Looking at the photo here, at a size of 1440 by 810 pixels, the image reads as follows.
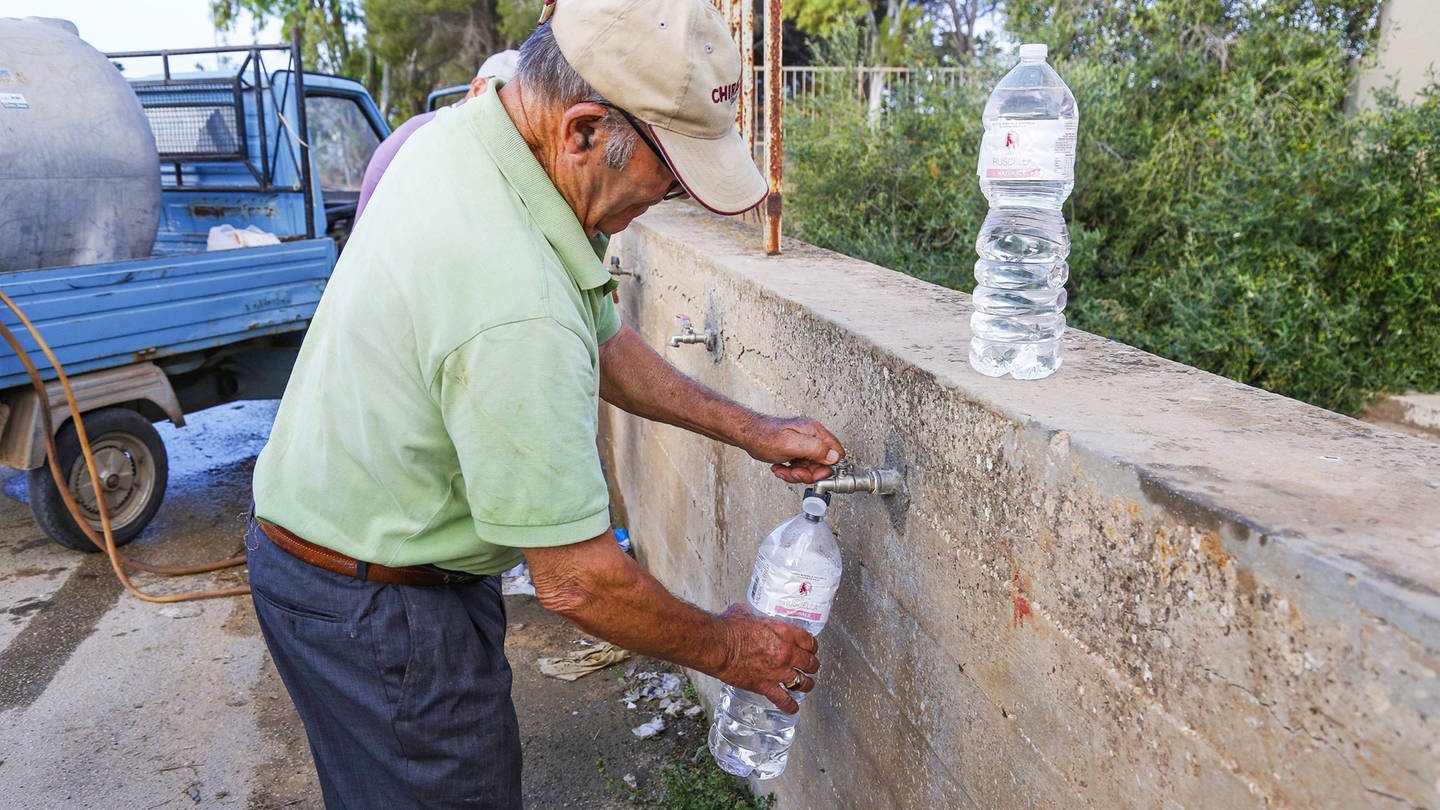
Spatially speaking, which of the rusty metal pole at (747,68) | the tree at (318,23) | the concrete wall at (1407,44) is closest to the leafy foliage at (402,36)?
the tree at (318,23)

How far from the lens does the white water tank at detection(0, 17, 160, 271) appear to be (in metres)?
4.77

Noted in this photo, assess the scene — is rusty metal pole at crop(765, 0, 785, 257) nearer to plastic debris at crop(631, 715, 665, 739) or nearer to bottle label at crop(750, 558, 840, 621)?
bottle label at crop(750, 558, 840, 621)

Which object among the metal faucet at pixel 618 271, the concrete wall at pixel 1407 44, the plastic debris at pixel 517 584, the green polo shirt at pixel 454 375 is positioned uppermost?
the concrete wall at pixel 1407 44

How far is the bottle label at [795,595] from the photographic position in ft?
6.81

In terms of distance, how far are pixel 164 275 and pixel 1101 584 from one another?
4.90 m

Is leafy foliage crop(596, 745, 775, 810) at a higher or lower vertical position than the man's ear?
lower

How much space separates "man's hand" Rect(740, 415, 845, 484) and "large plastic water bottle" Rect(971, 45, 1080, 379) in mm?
361

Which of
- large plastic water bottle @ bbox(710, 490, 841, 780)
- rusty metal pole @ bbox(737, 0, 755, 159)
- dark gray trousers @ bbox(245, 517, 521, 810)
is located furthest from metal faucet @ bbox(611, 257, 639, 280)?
dark gray trousers @ bbox(245, 517, 521, 810)

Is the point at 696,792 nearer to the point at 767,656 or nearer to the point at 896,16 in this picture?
the point at 767,656

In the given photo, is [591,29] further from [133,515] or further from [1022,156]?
[133,515]

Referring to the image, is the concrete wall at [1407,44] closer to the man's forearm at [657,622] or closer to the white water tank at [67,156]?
the man's forearm at [657,622]

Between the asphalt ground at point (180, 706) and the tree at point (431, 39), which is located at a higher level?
the tree at point (431, 39)

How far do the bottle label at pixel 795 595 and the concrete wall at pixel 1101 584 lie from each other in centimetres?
9

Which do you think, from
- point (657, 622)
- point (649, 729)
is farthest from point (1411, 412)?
point (657, 622)
